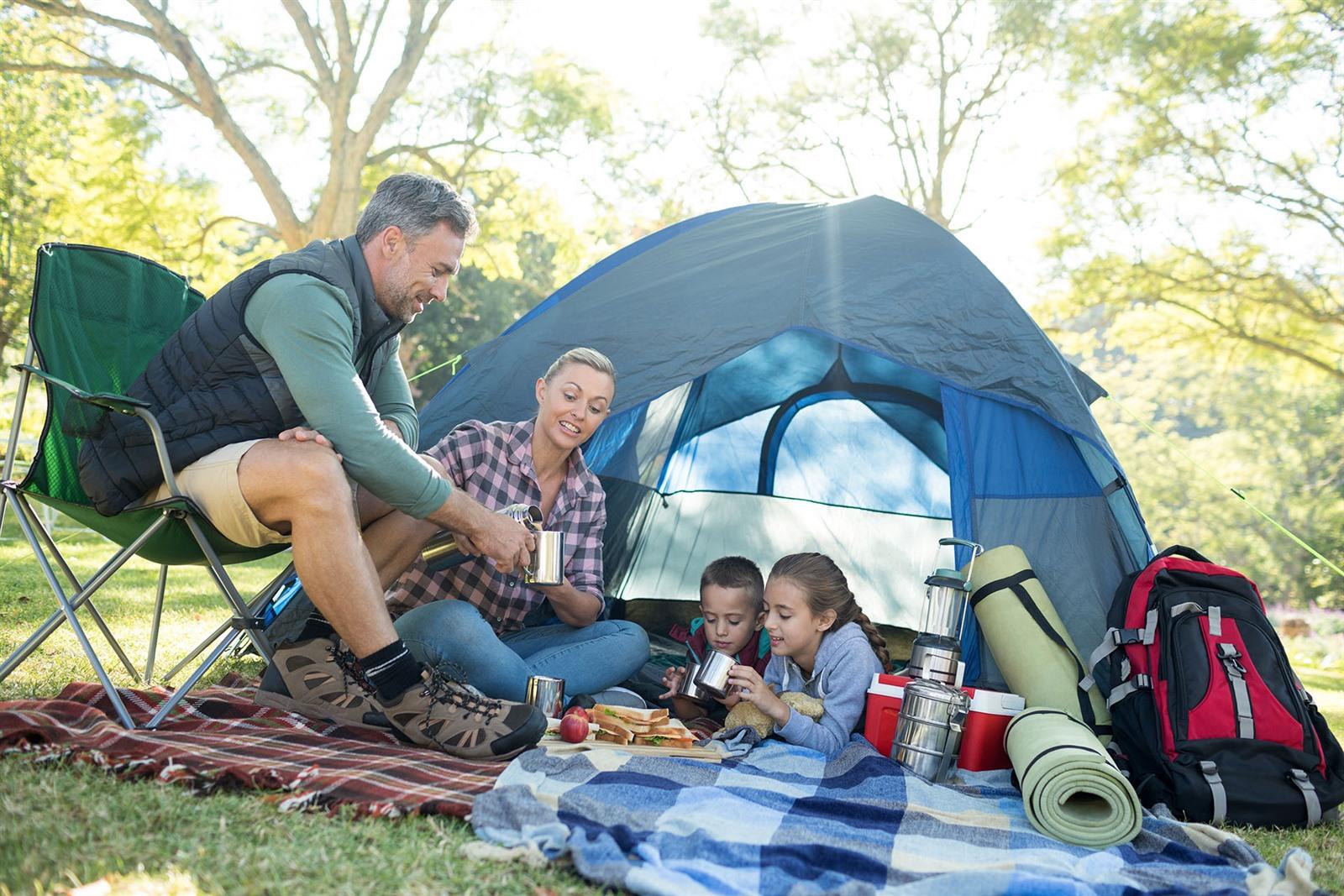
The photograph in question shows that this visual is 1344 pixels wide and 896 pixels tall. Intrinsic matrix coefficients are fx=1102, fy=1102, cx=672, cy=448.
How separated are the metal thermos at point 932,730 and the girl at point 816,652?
26 centimetres

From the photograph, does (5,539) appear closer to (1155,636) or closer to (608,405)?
(608,405)

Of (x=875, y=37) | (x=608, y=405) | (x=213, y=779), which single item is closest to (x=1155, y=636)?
(x=608, y=405)

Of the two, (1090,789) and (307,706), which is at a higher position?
(1090,789)

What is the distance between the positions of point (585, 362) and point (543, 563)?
66cm

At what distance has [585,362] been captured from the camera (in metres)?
2.94

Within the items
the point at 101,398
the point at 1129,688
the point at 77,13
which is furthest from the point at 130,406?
the point at 77,13

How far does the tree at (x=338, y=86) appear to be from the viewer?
8836 mm

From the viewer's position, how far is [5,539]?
21.3 feet

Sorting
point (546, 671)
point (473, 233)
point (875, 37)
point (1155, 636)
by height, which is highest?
point (875, 37)

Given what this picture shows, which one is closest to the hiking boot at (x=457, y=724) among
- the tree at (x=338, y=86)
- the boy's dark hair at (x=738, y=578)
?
the boy's dark hair at (x=738, y=578)

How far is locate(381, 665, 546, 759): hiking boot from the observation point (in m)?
2.26

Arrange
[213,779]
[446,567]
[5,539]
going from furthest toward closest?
1. [5,539]
2. [446,567]
3. [213,779]

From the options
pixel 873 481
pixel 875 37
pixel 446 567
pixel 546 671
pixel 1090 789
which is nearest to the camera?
pixel 1090 789

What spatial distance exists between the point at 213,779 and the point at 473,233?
1.32 meters
